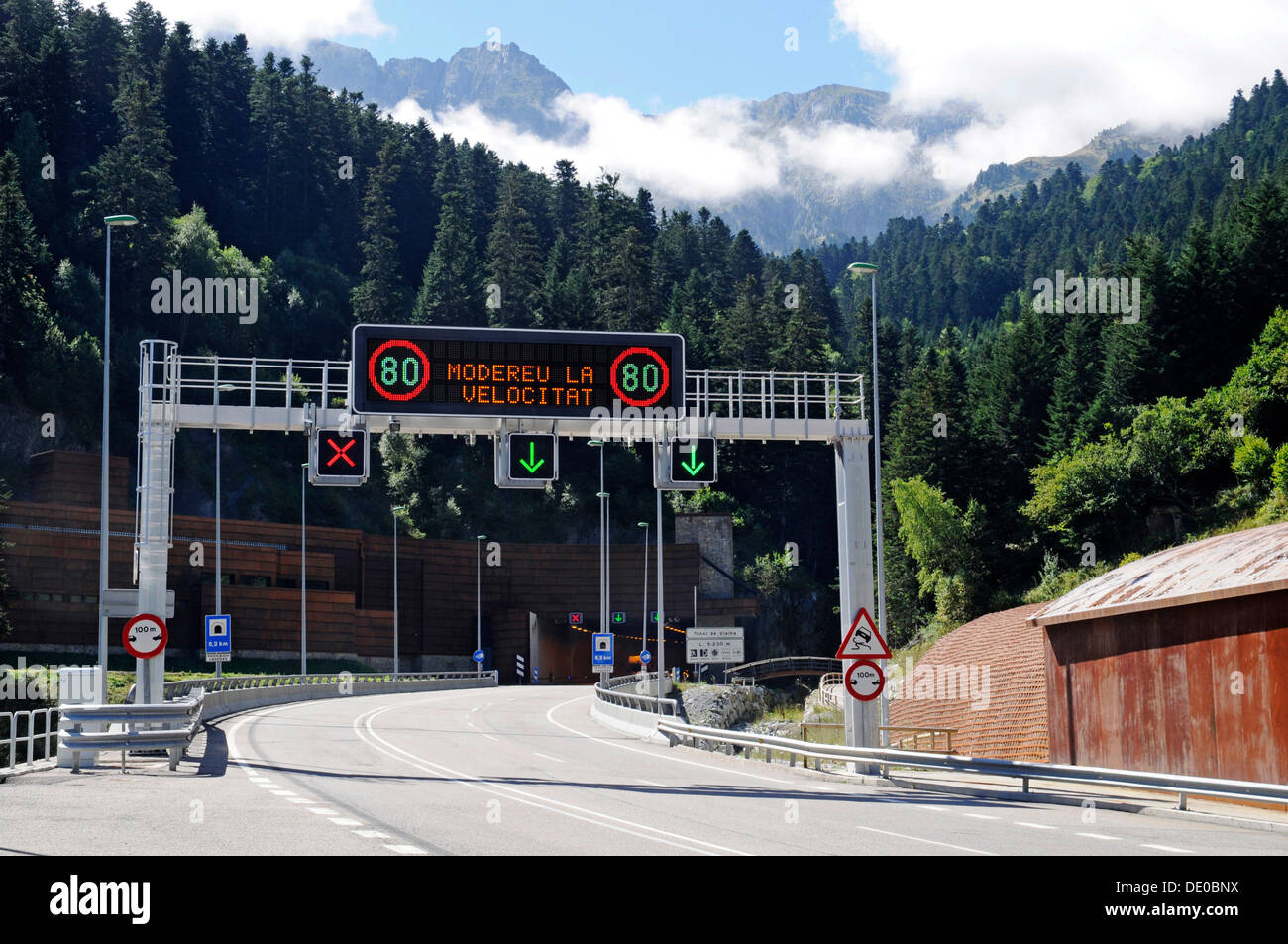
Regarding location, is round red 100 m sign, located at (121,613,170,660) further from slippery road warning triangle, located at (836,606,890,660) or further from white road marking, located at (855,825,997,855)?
white road marking, located at (855,825,997,855)

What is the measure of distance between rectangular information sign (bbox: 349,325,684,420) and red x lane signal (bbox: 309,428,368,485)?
34.1 inches

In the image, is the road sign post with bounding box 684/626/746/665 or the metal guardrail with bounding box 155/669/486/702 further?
the road sign post with bounding box 684/626/746/665

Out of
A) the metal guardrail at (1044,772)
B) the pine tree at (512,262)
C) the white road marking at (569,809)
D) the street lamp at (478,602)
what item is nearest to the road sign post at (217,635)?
the white road marking at (569,809)

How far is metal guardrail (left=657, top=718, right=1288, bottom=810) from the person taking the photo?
1641cm

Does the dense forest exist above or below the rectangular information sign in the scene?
above

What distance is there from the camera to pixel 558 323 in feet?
413

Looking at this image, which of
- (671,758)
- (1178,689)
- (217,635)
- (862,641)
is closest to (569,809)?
(862,641)

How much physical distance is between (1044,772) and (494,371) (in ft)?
39.1

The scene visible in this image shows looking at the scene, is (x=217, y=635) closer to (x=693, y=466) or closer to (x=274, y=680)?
(x=274, y=680)

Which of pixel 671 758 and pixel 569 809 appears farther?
pixel 671 758

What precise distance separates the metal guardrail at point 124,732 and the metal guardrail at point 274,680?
7140 mm

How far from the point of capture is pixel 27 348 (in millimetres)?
93188

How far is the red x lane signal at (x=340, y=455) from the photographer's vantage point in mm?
25406

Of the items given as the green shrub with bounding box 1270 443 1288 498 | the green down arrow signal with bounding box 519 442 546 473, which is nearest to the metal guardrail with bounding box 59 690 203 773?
the green down arrow signal with bounding box 519 442 546 473
